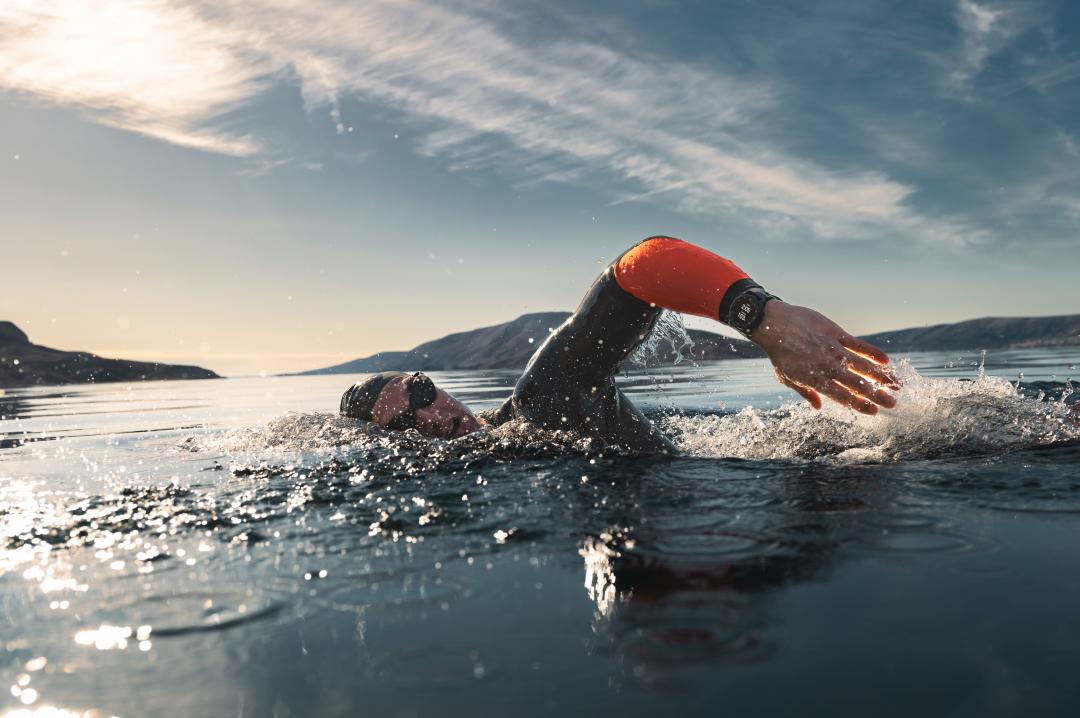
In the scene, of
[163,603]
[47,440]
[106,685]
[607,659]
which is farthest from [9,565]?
[47,440]

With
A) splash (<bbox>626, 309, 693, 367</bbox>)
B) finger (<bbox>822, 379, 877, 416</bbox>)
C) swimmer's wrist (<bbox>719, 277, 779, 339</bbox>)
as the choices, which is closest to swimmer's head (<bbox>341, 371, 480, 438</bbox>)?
splash (<bbox>626, 309, 693, 367</bbox>)

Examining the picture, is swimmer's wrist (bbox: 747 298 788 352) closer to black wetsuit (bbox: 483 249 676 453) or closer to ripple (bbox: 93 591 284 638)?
black wetsuit (bbox: 483 249 676 453)

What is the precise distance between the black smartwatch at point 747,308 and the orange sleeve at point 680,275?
6cm

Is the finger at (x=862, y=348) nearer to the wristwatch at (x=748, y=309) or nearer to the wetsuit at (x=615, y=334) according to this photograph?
the wristwatch at (x=748, y=309)

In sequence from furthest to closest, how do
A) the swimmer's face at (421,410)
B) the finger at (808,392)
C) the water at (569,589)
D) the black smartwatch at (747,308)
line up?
the swimmer's face at (421,410), the black smartwatch at (747,308), the finger at (808,392), the water at (569,589)

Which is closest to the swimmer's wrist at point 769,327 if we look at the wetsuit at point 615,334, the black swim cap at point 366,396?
the wetsuit at point 615,334

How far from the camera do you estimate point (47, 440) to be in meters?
7.77

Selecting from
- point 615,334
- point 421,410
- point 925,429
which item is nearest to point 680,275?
point 615,334

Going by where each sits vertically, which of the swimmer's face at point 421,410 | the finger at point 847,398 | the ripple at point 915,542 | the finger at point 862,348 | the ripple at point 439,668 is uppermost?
the finger at point 862,348

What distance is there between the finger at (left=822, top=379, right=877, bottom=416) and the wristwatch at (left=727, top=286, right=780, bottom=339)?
0.39m

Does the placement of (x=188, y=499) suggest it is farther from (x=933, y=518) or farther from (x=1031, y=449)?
(x=1031, y=449)

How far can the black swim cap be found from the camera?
5.15 meters

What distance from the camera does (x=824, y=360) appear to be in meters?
2.28

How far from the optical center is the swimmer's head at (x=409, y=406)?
4.74 m
